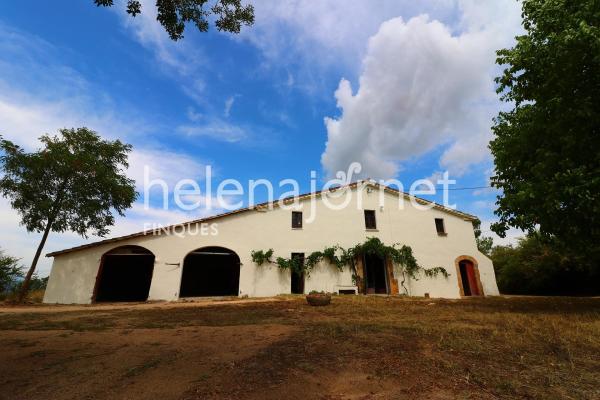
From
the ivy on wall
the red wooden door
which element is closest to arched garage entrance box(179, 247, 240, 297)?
the ivy on wall

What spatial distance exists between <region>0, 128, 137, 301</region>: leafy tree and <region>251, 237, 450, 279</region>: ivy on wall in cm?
953

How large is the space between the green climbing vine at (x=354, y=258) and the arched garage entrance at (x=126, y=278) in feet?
29.3

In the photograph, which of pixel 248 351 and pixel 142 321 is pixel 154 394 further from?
pixel 142 321

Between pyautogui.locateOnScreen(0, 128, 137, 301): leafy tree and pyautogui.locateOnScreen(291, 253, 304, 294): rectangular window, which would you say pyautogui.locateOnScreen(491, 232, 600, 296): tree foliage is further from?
pyautogui.locateOnScreen(0, 128, 137, 301): leafy tree

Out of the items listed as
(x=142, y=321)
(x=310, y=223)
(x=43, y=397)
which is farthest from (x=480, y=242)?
(x=43, y=397)

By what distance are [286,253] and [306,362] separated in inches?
524

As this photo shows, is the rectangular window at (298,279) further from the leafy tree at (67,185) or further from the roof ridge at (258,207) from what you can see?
the leafy tree at (67,185)

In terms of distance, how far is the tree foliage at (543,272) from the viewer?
18281 millimetres

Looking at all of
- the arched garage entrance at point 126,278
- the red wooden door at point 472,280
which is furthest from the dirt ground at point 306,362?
the arched garage entrance at point 126,278

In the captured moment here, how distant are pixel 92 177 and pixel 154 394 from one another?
1755 cm

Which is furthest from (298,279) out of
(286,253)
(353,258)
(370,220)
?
(370,220)

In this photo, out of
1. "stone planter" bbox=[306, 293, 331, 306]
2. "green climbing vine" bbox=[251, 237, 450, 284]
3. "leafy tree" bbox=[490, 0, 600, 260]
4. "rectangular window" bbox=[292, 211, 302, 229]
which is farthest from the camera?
"rectangular window" bbox=[292, 211, 302, 229]

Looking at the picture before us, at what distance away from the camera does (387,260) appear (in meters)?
18.0

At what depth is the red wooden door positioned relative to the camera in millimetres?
18578
